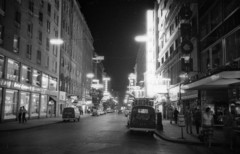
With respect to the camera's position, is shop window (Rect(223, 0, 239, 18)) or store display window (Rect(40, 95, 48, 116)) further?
store display window (Rect(40, 95, 48, 116))

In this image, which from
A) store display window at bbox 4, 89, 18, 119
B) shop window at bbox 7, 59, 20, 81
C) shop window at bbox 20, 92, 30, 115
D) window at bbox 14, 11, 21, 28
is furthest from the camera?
shop window at bbox 20, 92, 30, 115

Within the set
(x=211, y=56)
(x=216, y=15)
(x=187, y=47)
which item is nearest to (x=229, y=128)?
(x=211, y=56)

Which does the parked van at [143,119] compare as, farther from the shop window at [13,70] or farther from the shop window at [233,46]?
the shop window at [13,70]

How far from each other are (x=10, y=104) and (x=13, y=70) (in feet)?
13.2

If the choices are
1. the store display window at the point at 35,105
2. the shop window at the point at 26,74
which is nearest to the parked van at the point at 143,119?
the shop window at the point at 26,74

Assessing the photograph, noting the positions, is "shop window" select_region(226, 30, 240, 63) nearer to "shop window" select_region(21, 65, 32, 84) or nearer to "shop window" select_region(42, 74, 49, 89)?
"shop window" select_region(21, 65, 32, 84)

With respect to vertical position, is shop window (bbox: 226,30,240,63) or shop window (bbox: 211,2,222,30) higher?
shop window (bbox: 211,2,222,30)

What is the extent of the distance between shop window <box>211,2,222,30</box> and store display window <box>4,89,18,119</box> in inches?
901

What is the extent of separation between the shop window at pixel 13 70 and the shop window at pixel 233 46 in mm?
22883

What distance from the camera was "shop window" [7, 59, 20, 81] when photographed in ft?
93.6

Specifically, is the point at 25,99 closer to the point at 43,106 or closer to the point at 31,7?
the point at 43,106

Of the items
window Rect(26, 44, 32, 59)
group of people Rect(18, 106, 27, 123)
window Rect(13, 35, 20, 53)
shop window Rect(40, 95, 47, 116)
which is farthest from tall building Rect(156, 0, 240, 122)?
shop window Rect(40, 95, 47, 116)

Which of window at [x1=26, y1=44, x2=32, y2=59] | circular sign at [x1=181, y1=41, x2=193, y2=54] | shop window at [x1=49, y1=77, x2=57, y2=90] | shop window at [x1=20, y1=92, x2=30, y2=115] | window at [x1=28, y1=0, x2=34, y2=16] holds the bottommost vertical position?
shop window at [x1=20, y1=92, x2=30, y2=115]

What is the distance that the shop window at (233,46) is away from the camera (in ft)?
58.4
